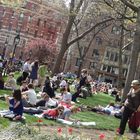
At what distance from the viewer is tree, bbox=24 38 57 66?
83.9 meters

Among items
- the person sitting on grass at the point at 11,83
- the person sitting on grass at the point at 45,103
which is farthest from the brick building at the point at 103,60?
the person sitting on grass at the point at 45,103

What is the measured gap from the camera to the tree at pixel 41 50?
275 ft

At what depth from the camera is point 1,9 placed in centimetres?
8981

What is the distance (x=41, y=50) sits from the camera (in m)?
85.1

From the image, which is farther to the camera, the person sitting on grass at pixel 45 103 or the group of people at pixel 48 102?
the person sitting on grass at pixel 45 103

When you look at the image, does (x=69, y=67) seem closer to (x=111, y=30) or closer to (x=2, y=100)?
(x=111, y=30)

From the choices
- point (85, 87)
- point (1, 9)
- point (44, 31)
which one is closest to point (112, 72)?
point (44, 31)

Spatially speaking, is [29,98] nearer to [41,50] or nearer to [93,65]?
[41,50]

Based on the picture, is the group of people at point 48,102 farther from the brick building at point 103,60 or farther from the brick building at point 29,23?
the brick building at point 103,60

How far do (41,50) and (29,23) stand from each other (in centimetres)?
1036

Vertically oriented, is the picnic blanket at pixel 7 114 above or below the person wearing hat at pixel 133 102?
below

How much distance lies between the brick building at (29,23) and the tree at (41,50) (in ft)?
11.7

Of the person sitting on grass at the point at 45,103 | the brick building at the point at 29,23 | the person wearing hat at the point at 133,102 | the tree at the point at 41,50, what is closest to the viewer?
the person wearing hat at the point at 133,102

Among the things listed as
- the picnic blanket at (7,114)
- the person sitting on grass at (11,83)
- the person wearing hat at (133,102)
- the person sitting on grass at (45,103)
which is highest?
the person wearing hat at (133,102)
